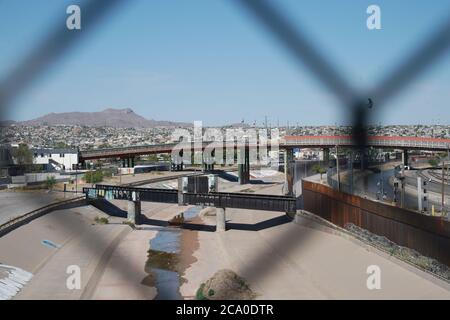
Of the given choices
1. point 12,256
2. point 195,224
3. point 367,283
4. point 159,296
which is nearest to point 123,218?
point 195,224

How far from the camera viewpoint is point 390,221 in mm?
15570

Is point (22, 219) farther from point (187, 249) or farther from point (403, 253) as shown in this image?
point (403, 253)

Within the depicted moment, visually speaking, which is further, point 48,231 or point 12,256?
point 48,231

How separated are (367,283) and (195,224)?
58.8 feet

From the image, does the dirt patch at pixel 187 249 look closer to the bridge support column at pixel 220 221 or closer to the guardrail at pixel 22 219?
the bridge support column at pixel 220 221

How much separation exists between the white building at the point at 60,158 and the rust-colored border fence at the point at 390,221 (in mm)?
36205

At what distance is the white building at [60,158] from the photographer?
52812 mm

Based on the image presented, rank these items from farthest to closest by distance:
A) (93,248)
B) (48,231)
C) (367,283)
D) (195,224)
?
(195,224)
(48,231)
(93,248)
(367,283)

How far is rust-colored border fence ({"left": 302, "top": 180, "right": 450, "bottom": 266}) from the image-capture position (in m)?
12.7

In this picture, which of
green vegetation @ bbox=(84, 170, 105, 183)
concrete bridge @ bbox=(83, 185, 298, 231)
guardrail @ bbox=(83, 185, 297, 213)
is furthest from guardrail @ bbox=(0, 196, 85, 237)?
green vegetation @ bbox=(84, 170, 105, 183)

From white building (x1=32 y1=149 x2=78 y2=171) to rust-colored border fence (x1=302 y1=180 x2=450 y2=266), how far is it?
119 ft

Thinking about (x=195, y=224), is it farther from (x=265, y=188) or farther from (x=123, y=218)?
(x=265, y=188)

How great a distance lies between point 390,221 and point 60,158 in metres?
43.9

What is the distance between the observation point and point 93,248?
2028cm
